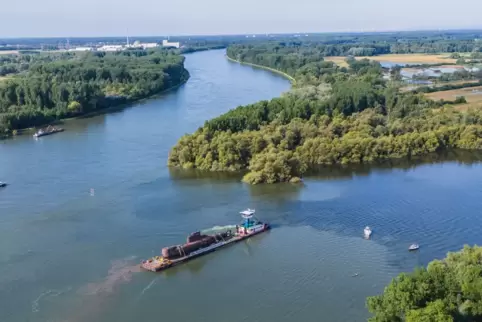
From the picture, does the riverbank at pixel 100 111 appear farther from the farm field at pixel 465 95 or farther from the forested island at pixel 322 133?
the farm field at pixel 465 95

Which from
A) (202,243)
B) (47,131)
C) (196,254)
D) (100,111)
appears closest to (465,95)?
(100,111)

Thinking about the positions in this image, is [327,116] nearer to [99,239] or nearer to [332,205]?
[332,205]

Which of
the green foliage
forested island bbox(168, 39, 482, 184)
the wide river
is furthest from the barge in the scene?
the green foliage

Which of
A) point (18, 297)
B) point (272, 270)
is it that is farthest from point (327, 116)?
point (18, 297)

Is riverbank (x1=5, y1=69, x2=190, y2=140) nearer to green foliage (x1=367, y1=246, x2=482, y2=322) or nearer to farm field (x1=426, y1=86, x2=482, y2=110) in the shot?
farm field (x1=426, y1=86, x2=482, y2=110)

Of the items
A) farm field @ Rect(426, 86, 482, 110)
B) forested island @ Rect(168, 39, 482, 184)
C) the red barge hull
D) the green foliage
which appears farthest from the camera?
farm field @ Rect(426, 86, 482, 110)
